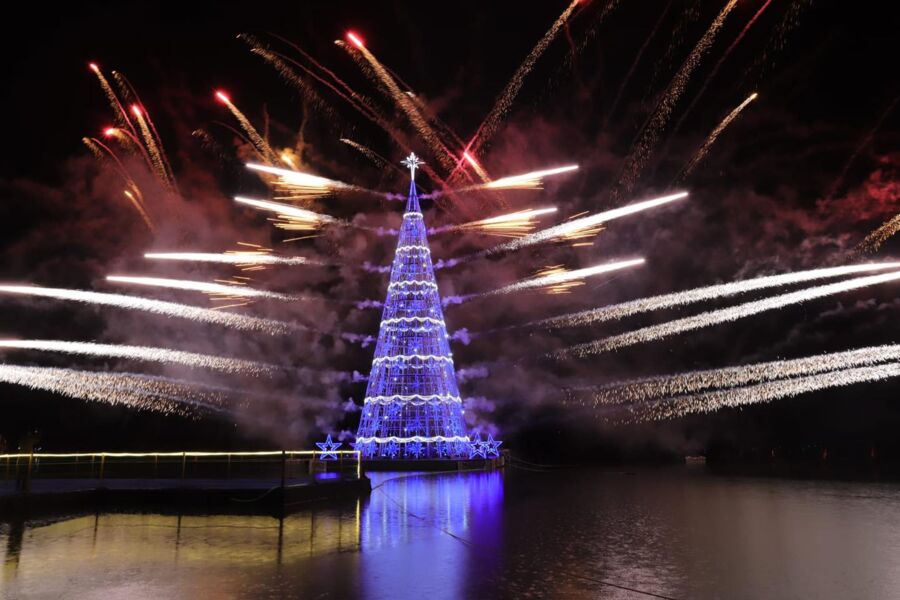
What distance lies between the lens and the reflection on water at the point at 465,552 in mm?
9062

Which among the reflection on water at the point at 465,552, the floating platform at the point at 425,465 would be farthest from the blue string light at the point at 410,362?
the reflection on water at the point at 465,552

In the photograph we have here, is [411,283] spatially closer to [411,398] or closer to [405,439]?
[411,398]

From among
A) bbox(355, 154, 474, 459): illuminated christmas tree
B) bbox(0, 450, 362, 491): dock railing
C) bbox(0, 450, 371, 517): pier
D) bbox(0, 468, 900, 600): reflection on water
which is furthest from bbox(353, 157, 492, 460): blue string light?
bbox(0, 468, 900, 600): reflection on water

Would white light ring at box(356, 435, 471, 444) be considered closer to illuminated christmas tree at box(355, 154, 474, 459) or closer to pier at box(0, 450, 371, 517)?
illuminated christmas tree at box(355, 154, 474, 459)

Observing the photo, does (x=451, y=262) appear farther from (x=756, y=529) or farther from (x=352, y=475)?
(x=756, y=529)

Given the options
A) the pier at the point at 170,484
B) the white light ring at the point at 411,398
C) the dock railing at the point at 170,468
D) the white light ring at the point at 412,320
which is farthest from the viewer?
the white light ring at the point at 412,320

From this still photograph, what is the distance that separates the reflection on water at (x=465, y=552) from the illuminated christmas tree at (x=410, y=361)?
1121 cm

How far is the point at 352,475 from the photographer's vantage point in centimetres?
2267

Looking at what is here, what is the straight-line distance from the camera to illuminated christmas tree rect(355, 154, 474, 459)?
3142cm

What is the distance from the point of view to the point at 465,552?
11734 mm

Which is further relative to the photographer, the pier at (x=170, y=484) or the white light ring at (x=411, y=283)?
the white light ring at (x=411, y=283)

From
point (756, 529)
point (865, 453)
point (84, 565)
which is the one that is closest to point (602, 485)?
point (756, 529)

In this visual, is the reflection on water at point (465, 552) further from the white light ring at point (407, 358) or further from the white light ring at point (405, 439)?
the white light ring at point (405, 439)

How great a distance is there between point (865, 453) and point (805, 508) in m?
57.3
